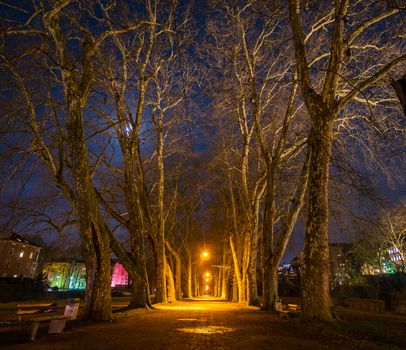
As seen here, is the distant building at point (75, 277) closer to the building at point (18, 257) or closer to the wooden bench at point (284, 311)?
the building at point (18, 257)

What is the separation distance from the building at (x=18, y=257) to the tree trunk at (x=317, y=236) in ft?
170

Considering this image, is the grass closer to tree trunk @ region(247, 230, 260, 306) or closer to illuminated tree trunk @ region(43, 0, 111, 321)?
illuminated tree trunk @ region(43, 0, 111, 321)

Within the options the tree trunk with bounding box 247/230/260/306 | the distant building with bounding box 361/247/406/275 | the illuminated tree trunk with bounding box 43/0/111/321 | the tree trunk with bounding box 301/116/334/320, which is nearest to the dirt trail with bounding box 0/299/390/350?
the tree trunk with bounding box 301/116/334/320

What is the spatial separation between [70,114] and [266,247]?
909cm

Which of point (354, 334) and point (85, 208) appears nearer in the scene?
point (354, 334)

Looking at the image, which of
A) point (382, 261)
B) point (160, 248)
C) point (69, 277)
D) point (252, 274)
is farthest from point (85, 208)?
point (69, 277)

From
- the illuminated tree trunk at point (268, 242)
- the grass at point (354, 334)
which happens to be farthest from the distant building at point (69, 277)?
the grass at point (354, 334)

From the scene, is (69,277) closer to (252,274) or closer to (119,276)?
(119,276)

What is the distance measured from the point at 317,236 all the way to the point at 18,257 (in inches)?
2445

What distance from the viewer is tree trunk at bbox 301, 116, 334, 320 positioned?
7891mm

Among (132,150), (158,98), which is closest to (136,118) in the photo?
(132,150)

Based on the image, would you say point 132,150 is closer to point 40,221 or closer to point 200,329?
point 40,221

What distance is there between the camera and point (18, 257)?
186ft

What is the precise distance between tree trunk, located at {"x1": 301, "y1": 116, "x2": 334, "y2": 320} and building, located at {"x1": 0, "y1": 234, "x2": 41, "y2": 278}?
51703 millimetres
